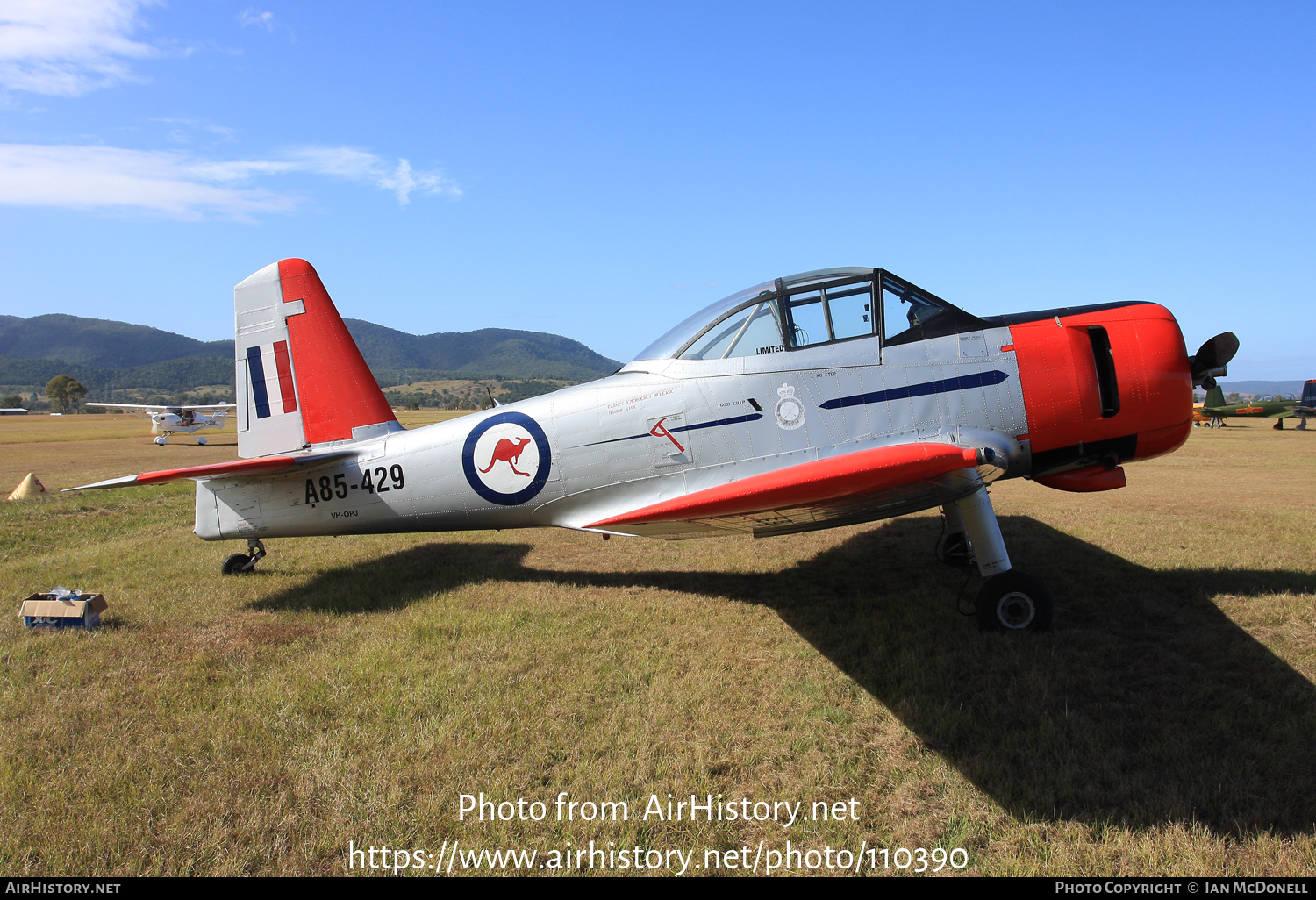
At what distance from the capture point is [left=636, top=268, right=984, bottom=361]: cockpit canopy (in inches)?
188

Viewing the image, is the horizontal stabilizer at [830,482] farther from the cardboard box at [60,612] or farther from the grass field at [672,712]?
the cardboard box at [60,612]

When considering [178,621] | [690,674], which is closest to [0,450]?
[178,621]

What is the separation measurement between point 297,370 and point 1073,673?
7083 millimetres

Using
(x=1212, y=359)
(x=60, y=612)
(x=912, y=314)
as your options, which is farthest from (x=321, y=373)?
(x=1212, y=359)

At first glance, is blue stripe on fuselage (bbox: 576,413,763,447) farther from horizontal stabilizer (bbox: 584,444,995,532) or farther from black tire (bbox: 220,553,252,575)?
black tire (bbox: 220,553,252,575)

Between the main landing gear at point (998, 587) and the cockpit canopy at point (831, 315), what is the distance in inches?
51.5

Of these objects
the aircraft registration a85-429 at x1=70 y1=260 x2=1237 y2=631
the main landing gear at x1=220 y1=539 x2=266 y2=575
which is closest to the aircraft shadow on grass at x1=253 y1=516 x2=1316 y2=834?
the aircraft registration a85-429 at x1=70 y1=260 x2=1237 y2=631

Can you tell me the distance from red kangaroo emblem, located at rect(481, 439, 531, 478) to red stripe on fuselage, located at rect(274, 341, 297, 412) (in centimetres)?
255

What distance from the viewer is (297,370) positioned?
6562mm

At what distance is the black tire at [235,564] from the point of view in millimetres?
6801

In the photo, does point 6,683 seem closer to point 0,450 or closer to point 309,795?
point 309,795

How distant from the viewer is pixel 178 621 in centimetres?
530

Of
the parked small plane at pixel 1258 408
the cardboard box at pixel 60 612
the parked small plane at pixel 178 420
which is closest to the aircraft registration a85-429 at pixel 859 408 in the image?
the cardboard box at pixel 60 612

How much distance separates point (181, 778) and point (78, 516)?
956 centimetres
